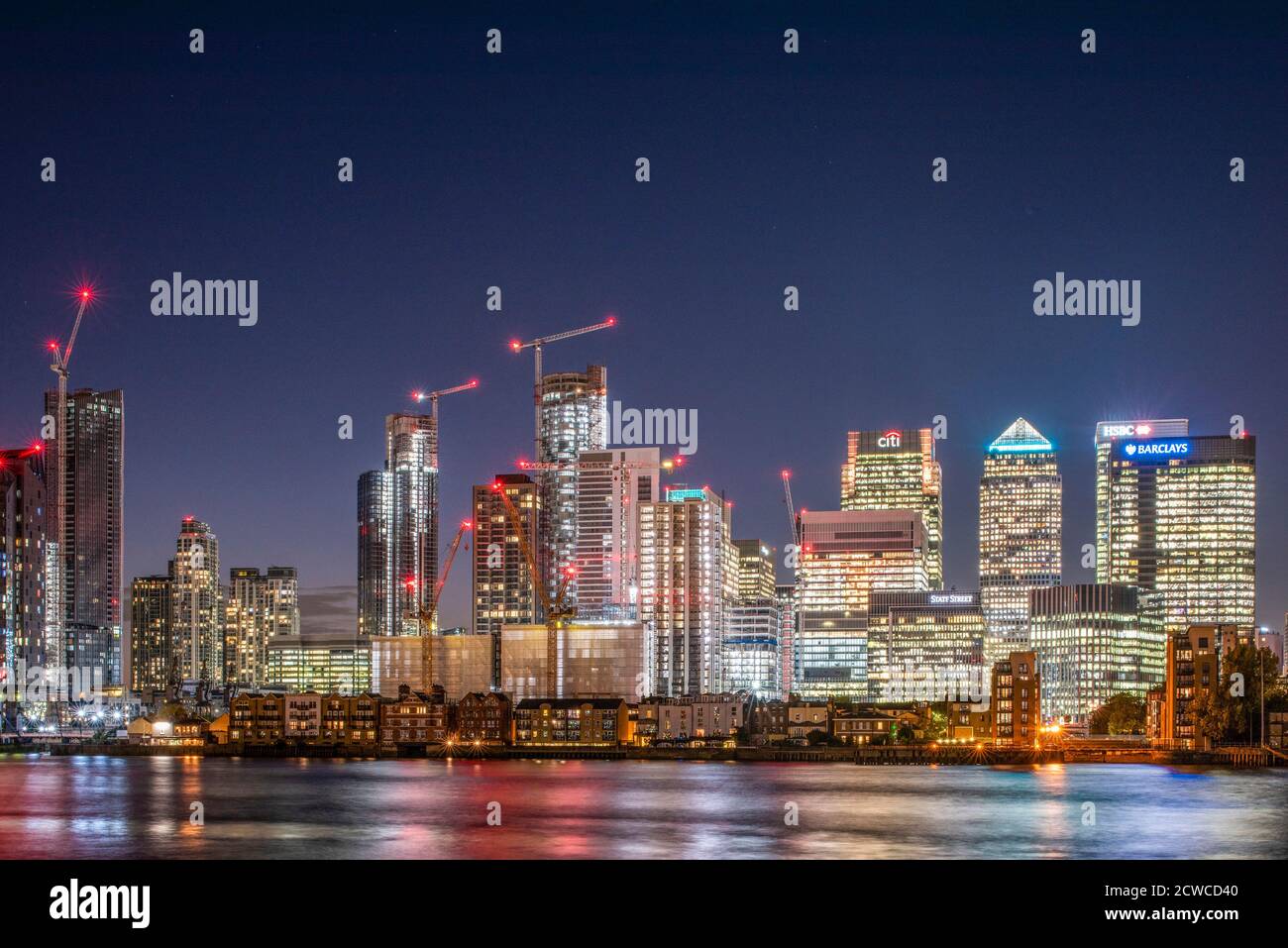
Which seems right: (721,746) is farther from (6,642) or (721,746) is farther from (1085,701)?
(1085,701)

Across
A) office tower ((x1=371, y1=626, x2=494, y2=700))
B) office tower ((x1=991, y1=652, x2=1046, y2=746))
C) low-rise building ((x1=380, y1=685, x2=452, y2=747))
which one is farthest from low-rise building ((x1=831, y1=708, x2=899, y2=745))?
office tower ((x1=371, y1=626, x2=494, y2=700))

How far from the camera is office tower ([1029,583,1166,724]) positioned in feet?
624

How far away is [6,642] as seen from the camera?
480ft

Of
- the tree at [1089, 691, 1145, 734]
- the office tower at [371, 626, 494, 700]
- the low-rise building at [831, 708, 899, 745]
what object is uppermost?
the office tower at [371, 626, 494, 700]

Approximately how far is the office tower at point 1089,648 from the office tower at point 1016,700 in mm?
73223

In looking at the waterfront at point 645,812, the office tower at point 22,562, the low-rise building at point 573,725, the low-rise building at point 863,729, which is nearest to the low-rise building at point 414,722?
the low-rise building at point 573,725

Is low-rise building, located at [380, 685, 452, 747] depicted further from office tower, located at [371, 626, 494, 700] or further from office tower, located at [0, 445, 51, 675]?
office tower, located at [0, 445, 51, 675]

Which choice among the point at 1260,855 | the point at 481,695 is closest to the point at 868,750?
the point at 481,695
